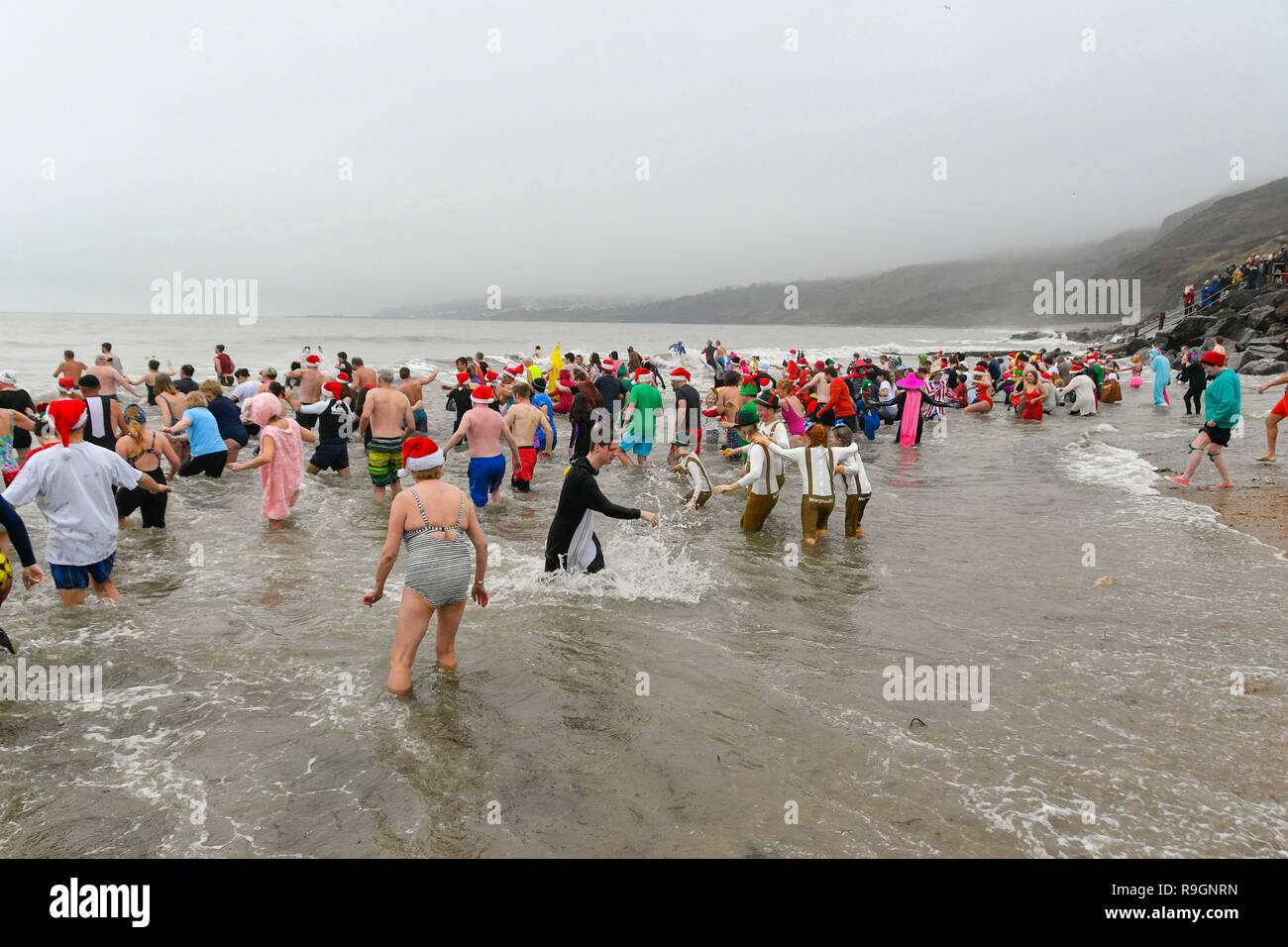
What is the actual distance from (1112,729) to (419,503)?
4508mm

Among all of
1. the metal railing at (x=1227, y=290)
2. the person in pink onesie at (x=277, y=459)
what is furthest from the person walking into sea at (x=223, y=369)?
the metal railing at (x=1227, y=290)

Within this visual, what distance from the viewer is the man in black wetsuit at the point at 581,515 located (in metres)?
6.31

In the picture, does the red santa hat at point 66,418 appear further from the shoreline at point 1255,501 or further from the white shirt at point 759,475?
the shoreline at point 1255,501

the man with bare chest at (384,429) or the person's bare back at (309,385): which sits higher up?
the person's bare back at (309,385)

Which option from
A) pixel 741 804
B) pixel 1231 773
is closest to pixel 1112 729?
pixel 1231 773

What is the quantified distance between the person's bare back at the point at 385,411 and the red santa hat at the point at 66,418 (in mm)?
4378

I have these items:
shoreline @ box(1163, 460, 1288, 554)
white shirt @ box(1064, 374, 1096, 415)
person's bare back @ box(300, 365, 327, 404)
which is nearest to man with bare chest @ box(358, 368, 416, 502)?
person's bare back @ box(300, 365, 327, 404)

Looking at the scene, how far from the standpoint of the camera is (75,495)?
561 cm

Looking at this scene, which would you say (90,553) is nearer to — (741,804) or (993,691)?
(741,804)

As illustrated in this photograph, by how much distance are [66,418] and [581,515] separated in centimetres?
399

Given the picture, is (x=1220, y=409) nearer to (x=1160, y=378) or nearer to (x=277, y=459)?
(x=277, y=459)

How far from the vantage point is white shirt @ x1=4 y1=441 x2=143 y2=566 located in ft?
18.0

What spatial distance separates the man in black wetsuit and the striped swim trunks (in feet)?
15.0

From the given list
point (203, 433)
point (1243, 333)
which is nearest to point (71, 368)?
point (203, 433)
